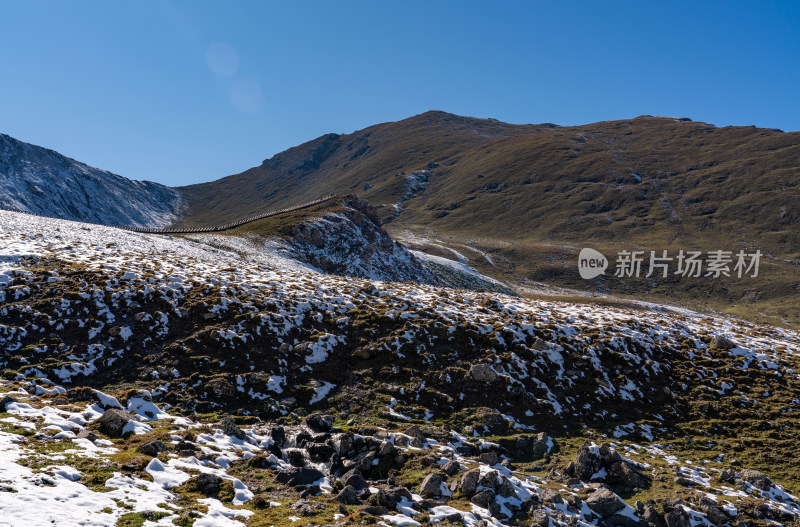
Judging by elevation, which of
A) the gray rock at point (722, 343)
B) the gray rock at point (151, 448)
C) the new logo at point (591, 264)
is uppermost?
the new logo at point (591, 264)

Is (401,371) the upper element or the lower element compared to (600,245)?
lower

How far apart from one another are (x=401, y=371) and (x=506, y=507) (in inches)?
421

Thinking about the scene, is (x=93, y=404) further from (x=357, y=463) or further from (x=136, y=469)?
(x=357, y=463)

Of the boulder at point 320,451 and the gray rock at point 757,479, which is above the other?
the gray rock at point 757,479

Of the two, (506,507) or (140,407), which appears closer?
(506,507)

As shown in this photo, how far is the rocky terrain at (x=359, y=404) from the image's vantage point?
42.1ft

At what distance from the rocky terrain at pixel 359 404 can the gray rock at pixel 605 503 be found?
62 millimetres

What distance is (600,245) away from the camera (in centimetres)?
16188

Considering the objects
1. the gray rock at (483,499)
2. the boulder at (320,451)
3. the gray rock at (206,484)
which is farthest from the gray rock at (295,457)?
the gray rock at (483,499)

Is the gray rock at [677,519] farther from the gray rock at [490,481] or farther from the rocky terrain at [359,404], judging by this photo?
the gray rock at [490,481]

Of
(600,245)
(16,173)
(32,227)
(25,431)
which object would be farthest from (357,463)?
(16,173)

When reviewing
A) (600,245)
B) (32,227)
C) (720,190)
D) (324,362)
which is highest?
(720,190)

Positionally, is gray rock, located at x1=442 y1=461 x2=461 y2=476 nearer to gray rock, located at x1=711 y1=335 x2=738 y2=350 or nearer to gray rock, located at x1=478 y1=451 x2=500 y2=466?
gray rock, located at x1=478 y1=451 x2=500 y2=466

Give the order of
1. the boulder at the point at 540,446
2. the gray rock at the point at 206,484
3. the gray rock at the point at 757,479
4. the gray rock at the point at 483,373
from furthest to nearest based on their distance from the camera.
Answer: the gray rock at the point at 483,373 < the boulder at the point at 540,446 < the gray rock at the point at 757,479 < the gray rock at the point at 206,484
